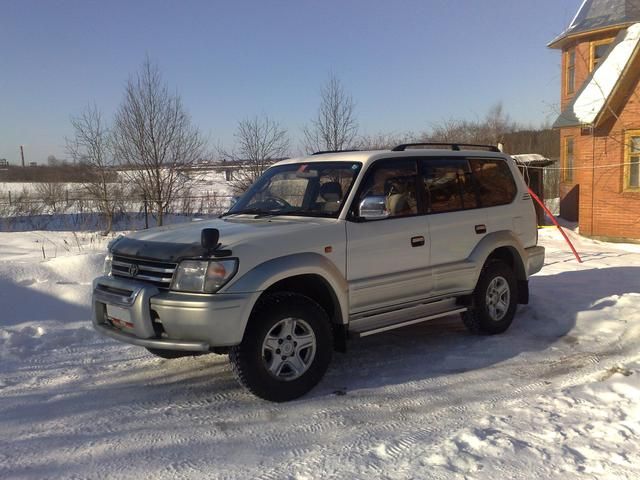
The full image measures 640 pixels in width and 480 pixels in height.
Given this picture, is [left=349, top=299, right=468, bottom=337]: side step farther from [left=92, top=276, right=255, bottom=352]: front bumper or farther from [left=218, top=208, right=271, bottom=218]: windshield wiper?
[left=218, top=208, right=271, bottom=218]: windshield wiper

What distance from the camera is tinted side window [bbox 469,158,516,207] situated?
6164 millimetres

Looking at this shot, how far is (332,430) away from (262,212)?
7.51ft

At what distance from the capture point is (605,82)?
1398 centimetres

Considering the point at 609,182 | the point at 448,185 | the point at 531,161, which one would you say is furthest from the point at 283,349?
the point at 531,161

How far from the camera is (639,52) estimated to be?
41.9ft

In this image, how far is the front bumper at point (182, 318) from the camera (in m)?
3.98

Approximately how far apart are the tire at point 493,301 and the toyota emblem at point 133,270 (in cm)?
343

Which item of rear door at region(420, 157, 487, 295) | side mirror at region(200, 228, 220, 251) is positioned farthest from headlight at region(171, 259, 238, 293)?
rear door at region(420, 157, 487, 295)

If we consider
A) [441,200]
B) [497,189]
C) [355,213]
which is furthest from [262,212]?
[497,189]

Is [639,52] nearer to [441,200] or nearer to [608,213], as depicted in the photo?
[608,213]

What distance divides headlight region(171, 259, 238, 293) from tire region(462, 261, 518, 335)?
9.75 feet

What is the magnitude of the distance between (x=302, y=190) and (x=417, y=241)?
3.94ft

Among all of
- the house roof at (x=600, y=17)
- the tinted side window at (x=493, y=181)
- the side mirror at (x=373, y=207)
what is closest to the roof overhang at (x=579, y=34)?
the house roof at (x=600, y=17)

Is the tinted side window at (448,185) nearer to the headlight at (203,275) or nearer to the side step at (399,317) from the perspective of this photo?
the side step at (399,317)
